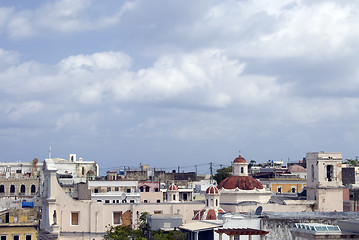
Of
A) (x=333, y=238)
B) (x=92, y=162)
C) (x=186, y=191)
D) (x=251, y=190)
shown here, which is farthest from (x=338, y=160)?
(x=92, y=162)

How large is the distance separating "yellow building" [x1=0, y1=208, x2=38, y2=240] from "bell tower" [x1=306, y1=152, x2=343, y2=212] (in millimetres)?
31466

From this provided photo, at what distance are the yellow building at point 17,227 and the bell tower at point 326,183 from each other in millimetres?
31466

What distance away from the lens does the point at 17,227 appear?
7144 cm

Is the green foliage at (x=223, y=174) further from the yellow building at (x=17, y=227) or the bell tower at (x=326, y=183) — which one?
the yellow building at (x=17, y=227)

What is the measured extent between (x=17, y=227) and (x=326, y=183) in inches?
1361

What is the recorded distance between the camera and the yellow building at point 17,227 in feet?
234

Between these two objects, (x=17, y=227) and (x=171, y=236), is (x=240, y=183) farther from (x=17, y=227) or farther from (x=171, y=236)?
(x=17, y=227)

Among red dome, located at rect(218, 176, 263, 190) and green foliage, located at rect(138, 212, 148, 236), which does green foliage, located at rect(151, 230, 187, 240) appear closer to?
green foliage, located at rect(138, 212, 148, 236)

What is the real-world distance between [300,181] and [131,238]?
5144 cm

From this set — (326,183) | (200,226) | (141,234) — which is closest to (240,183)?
(326,183)

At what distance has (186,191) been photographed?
101 meters

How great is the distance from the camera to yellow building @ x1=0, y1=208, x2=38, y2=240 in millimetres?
71188

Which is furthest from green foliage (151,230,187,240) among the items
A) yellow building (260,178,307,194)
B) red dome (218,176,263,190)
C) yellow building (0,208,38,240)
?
yellow building (260,178,307,194)

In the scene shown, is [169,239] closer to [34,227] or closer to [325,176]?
[34,227]
